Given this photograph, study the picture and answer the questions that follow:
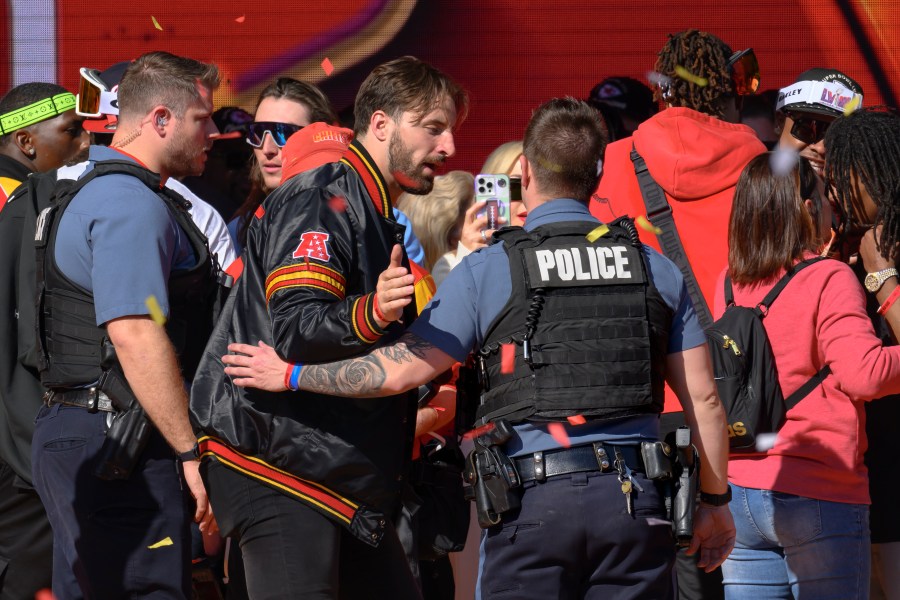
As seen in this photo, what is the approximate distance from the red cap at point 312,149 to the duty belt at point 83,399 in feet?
2.78

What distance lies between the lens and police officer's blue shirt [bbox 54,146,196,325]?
359 centimetres

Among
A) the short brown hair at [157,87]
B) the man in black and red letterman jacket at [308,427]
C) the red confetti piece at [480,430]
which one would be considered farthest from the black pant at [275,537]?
the short brown hair at [157,87]

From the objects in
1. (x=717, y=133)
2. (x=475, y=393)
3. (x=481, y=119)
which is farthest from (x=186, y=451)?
(x=481, y=119)

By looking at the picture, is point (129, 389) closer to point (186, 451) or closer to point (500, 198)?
point (186, 451)

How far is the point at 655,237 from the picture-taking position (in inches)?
177

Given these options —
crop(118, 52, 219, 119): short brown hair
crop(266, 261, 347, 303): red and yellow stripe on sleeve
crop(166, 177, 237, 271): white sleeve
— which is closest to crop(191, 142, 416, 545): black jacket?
crop(266, 261, 347, 303): red and yellow stripe on sleeve

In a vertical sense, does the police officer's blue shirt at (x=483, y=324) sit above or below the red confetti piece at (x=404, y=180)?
below

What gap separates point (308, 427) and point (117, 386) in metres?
0.75

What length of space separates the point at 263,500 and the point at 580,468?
2.83ft

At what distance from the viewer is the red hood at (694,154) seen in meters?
4.45

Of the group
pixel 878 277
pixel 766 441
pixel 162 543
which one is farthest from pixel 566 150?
pixel 162 543

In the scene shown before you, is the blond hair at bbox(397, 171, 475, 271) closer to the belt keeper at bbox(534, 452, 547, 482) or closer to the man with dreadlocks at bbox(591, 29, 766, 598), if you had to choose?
the man with dreadlocks at bbox(591, 29, 766, 598)

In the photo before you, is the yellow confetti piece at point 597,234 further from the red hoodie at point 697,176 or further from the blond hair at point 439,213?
the blond hair at point 439,213

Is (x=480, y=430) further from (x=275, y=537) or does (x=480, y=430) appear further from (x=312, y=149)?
(x=312, y=149)
